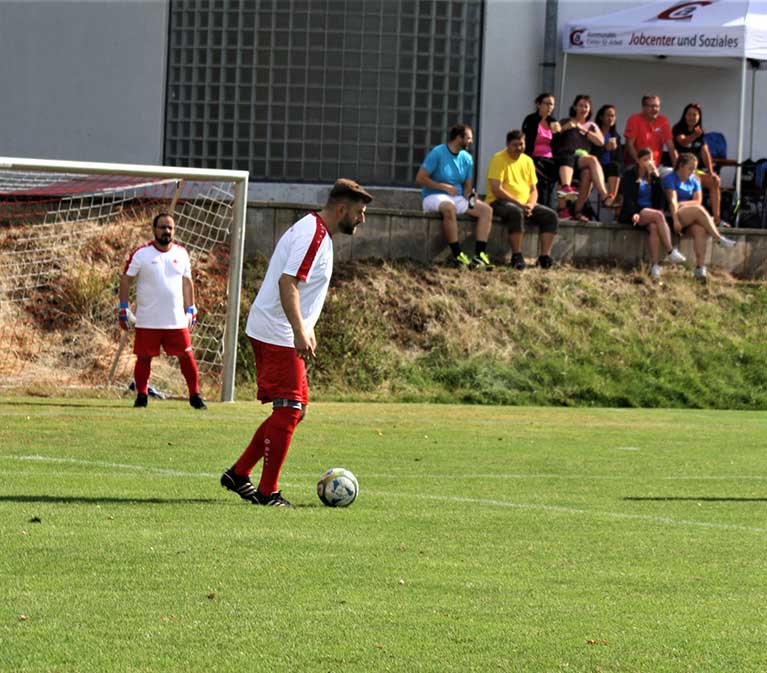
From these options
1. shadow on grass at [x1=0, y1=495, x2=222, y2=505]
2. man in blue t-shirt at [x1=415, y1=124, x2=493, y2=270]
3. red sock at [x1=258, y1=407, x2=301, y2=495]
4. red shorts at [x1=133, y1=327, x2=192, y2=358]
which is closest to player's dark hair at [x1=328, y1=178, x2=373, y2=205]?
red sock at [x1=258, y1=407, x2=301, y2=495]

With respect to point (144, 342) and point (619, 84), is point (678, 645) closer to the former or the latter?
point (144, 342)

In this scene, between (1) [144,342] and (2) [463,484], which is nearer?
(2) [463,484]

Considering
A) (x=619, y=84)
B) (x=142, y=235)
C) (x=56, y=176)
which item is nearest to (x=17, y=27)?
(x=142, y=235)

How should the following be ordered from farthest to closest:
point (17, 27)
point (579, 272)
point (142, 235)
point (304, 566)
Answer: point (17, 27)
point (579, 272)
point (142, 235)
point (304, 566)

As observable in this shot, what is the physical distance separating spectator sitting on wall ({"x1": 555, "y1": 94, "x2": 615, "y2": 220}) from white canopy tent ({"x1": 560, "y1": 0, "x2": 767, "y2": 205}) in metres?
1.86

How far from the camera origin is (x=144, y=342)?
648 inches

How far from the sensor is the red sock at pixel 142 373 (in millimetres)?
16391

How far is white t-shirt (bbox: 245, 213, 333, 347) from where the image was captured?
9336 millimetres

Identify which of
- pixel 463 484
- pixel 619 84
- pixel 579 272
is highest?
pixel 619 84

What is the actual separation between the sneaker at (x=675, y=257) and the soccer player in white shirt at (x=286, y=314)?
45.9ft

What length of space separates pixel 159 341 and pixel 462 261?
21.1 feet

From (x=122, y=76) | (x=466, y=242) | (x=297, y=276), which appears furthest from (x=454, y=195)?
(x=297, y=276)

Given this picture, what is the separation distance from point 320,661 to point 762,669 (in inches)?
63.5

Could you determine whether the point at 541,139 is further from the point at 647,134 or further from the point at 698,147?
the point at 698,147
